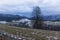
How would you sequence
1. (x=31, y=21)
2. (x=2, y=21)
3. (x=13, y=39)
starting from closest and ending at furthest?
(x=13, y=39), (x=2, y=21), (x=31, y=21)

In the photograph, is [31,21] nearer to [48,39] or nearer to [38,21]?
[38,21]

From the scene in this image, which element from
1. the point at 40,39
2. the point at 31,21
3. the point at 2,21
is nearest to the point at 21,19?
the point at 31,21

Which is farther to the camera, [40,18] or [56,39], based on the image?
[40,18]

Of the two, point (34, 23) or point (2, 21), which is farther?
point (34, 23)

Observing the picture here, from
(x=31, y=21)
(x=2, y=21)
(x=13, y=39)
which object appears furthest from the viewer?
(x=31, y=21)

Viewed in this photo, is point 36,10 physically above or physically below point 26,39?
above

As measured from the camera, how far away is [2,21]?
40.0 metres

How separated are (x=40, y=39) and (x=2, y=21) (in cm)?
2605

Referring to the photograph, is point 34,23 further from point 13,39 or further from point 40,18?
point 13,39

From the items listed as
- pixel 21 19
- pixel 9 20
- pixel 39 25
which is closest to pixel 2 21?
pixel 9 20

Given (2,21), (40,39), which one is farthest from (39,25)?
(40,39)

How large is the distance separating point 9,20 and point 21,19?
4252 mm

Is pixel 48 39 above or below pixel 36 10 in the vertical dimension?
below

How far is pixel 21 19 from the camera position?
44281 mm
